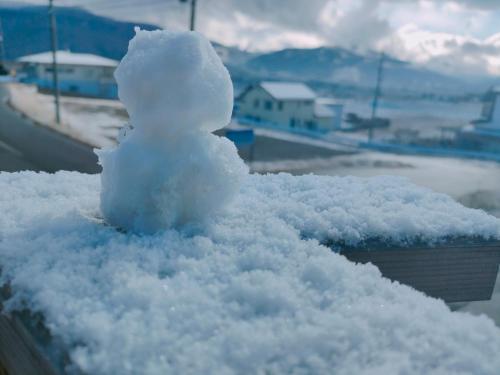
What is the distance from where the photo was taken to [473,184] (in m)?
21.5

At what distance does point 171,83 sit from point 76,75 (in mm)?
58314

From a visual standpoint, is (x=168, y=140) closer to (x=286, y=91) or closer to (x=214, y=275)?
(x=214, y=275)

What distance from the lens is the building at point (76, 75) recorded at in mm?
54219

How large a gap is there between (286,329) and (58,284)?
1700mm

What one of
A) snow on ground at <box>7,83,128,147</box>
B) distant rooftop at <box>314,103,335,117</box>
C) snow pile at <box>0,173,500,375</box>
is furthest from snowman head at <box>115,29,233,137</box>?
distant rooftop at <box>314,103,335,117</box>

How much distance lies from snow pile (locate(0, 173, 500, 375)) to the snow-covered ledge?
1 centimetres

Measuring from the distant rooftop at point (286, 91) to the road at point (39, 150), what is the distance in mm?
→ 24836

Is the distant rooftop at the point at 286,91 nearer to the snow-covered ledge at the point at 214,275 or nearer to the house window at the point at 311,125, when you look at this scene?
the house window at the point at 311,125

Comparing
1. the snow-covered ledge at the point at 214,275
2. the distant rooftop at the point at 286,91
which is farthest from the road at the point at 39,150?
the distant rooftop at the point at 286,91

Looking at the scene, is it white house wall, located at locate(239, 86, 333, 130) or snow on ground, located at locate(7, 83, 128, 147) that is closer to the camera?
snow on ground, located at locate(7, 83, 128, 147)

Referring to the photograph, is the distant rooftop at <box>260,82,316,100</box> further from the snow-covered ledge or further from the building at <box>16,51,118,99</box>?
the snow-covered ledge

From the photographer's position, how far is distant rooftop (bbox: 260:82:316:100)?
44375 mm

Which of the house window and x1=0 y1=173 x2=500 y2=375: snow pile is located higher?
x1=0 y1=173 x2=500 y2=375: snow pile

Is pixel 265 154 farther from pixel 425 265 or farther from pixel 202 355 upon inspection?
pixel 202 355
